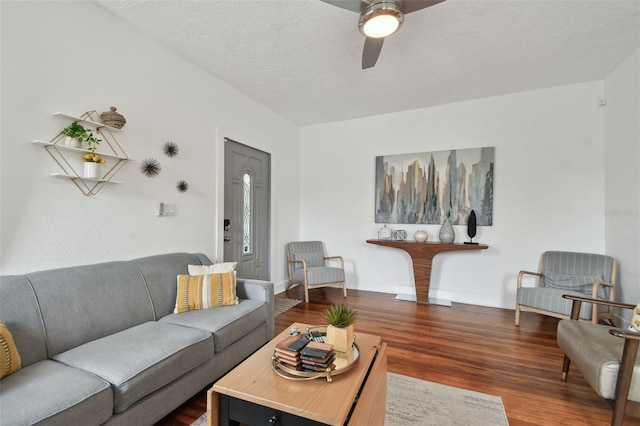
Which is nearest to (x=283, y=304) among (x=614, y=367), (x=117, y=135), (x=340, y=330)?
(x=340, y=330)

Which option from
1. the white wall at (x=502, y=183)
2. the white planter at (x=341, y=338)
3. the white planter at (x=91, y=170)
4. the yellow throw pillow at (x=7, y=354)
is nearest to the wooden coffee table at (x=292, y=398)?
the white planter at (x=341, y=338)

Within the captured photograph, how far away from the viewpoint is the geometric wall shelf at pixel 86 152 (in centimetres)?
188

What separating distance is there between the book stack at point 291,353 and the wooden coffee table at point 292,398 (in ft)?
0.24

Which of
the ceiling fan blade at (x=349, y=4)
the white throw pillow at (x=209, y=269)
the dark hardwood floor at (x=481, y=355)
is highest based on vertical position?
the ceiling fan blade at (x=349, y=4)

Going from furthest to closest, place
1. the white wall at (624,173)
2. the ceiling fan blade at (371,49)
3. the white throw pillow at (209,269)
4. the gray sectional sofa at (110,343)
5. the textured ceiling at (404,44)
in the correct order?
the white wall at (624,173) → the white throw pillow at (209,269) → the textured ceiling at (404,44) → the ceiling fan blade at (371,49) → the gray sectional sofa at (110,343)

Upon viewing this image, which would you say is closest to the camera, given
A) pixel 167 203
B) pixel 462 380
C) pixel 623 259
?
pixel 462 380

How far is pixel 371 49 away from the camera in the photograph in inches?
83.7

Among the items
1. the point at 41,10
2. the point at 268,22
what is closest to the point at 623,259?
the point at 268,22

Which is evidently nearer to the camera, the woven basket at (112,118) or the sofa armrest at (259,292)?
the woven basket at (112,118)

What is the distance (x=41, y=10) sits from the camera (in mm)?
1809

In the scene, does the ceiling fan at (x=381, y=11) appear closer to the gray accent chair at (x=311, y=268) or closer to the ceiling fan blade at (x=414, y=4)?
the ceiling fan blade at (x=414, y=4)

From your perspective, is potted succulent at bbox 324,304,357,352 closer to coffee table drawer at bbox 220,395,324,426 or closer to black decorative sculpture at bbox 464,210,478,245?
coffee table drawer at bbox 220,395,324,426

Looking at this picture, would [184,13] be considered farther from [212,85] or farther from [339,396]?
[339,396]

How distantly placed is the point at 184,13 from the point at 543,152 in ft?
13.8
